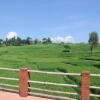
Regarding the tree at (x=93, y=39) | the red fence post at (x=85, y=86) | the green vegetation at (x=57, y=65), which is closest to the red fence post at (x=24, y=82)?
the red fence post at (x=85, y=86)

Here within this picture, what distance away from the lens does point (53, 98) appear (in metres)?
15.2

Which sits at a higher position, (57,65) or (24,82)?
(24,82)

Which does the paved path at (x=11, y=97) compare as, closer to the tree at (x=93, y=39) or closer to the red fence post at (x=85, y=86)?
the red fence post at (x=85, y=86)

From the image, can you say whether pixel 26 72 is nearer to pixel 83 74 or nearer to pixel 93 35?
pixel 83 74

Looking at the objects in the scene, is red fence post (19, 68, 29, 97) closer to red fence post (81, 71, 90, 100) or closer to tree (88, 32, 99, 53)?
red fence post (81, 71, 90, 100)

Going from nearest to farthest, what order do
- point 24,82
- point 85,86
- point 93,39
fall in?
1. point 85,86
2. point 24,82
3. point 93,39

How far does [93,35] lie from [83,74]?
99.2 meters

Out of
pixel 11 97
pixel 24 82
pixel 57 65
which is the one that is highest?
pixel 24 82

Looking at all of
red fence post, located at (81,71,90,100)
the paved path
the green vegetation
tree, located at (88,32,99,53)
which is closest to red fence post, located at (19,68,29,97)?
the paved path

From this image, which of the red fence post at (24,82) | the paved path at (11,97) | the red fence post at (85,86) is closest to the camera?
the red fence post at (85,86)

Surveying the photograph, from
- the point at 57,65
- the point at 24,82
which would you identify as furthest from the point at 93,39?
the point at 24,82

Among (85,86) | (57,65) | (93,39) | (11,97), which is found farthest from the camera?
(93,39)

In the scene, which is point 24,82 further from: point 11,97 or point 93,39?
point 93,39

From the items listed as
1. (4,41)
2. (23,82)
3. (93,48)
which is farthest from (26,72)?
(4,41)
